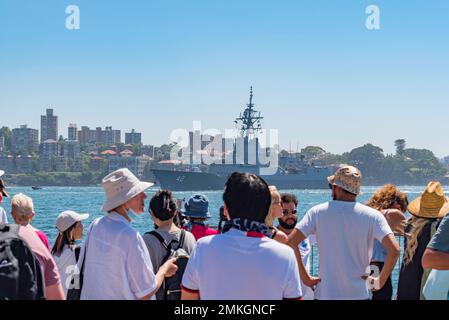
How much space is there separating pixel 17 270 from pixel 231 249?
2.83 feet

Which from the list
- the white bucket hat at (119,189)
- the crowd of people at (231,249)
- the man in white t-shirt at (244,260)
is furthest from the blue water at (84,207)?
Answer: the man in white t-shirt at (244,260)

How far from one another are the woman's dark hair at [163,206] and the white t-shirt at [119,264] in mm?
1002

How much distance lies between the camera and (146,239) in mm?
4203

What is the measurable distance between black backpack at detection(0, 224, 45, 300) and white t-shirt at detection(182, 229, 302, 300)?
665 mm

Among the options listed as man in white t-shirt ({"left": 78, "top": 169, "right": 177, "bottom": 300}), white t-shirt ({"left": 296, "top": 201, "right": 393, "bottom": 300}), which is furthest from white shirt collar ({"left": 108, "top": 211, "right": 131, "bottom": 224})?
white t-shirt ({"left": 296, "top": 201, "right": 393, "bottom": 300})

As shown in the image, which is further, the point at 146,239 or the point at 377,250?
the point at 377,250

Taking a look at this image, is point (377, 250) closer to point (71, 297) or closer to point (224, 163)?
point (71, 297)

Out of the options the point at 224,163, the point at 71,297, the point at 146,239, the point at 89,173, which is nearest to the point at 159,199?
the point at 146,239

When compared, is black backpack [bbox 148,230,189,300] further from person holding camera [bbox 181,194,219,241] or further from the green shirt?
the green shirt

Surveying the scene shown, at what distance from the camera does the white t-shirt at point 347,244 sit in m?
3.93

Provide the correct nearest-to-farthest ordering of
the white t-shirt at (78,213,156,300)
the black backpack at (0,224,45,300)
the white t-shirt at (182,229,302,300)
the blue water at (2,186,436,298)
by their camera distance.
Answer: the black backpack at (0,224,45,300), the white t-shirt at (182,229,302,300), the white t-shirt at (78,213,156,300), the blue water at (2,186,436,298)

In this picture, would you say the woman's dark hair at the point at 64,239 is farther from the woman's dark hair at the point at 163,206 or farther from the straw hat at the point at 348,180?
the straw hat at the point at 348,180

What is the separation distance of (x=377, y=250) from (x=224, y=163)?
352 ft

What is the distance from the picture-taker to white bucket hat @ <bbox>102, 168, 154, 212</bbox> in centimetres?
338
